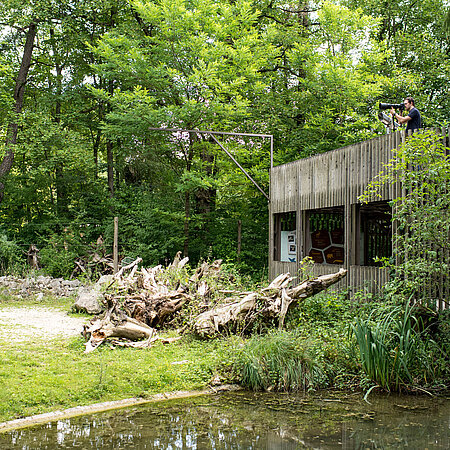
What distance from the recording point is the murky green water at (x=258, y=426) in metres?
4.57

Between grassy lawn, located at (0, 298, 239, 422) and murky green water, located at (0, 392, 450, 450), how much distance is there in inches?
17.0

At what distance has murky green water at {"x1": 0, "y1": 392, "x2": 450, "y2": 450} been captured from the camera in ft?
15.0

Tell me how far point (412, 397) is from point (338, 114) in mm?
13680

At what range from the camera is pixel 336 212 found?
14992mm

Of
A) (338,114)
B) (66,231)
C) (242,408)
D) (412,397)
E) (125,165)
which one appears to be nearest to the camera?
(242,408)

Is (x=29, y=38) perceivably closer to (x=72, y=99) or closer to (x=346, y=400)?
(x=72, y=99)

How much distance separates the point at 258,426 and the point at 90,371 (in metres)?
2.40

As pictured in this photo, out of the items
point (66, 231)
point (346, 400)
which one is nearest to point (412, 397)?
point (346, 400)

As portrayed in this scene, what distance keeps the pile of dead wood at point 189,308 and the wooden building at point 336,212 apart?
5.57 ft

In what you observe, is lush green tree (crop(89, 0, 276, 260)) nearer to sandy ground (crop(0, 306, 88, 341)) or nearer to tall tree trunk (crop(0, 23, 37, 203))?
tall tree trunk (crop(0, 23, 37, 203))

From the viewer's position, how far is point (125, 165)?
22.7 meters

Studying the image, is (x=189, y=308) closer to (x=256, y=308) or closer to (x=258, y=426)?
(x=256, y=308)

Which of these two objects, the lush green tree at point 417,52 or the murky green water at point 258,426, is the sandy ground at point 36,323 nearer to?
the murky green water at point 258,426

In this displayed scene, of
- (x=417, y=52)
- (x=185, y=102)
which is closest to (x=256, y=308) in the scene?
(x=185, y=102)
